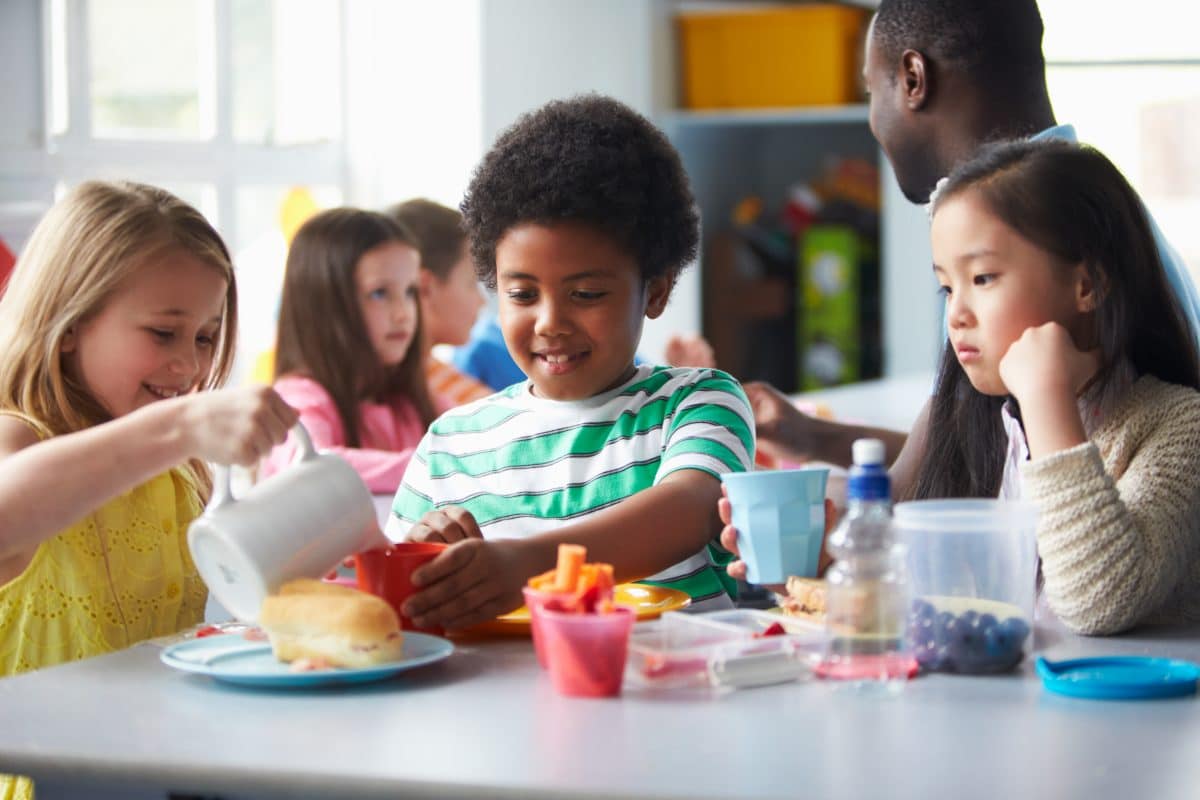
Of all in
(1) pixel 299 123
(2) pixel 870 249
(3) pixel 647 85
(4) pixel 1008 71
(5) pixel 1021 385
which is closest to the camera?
(5) pixel 1021 385

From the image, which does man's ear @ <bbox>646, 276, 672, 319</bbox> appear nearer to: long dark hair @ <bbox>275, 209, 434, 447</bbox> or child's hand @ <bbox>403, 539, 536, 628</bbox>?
child's hand @ <bbox>403, 539, 536, 628</bbox>

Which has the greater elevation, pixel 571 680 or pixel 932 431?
pixel 932 431

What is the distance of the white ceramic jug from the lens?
112 centimetres

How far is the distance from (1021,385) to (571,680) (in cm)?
51

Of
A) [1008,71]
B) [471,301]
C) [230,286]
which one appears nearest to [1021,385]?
[230,286]

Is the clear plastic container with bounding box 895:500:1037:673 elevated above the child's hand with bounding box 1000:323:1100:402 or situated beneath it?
situated beneath

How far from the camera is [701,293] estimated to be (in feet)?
19.3

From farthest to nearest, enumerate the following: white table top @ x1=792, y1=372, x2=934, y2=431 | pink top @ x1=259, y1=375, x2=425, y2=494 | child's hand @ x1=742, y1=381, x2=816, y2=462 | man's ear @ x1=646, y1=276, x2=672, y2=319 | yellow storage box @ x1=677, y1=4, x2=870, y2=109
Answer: yellow storage box @ x1=677, y1=4, x2=870, y2=109
white table top @ x1=792, y1=372, x2=934, y2=431
pink top @ x1=259, y1=375, x2=425, y2=494
child's hand @ x1=742, y1=381, x2=816, y2=462
man's ear @ x1=646, y1=276, x2=672, y2=319

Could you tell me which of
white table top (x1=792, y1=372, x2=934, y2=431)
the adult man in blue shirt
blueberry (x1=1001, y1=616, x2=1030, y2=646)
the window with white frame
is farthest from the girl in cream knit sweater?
the window with white frame

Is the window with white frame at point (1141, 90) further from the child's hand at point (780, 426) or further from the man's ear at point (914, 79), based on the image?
the child's hand at point (780, 426)

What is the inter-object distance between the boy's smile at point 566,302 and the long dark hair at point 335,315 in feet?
4.95

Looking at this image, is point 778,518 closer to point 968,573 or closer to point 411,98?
point 968,573

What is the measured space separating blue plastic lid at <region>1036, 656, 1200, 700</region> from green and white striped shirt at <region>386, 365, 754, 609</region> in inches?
18.6

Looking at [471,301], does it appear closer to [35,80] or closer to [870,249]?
[35,80]
